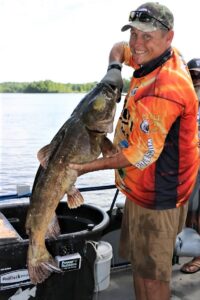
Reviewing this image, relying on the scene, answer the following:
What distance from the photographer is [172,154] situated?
2.88 metres

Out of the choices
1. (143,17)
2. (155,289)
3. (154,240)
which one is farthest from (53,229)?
(143,17)

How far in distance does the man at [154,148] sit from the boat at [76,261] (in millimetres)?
412

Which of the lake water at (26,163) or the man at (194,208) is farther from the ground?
the man at (194,208)

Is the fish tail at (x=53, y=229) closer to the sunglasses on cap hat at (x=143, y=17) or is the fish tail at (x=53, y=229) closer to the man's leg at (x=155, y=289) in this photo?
the man's leg at (x=155, y=289)

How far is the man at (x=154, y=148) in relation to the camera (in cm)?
268

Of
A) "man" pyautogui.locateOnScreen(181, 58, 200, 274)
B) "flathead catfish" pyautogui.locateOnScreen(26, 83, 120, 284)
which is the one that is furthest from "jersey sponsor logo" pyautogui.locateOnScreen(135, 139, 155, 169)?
"man" pyautogui.locateOnScreen(181, 58, 200, 274)

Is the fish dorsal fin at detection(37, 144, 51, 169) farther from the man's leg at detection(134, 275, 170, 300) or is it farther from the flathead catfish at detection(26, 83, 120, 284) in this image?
the man's leg at detection(134, 275, 170, 300)

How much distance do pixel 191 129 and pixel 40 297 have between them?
5.03 feet

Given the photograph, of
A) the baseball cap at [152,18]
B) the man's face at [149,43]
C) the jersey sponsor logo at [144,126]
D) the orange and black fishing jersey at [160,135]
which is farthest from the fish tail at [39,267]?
the baseball cap at [152,18]

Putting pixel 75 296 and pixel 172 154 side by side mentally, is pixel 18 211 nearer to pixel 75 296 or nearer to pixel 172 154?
pixel 75 296

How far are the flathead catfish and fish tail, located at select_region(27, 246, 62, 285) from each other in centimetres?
13

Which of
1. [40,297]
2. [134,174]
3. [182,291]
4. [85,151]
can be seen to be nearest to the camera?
[85,151]

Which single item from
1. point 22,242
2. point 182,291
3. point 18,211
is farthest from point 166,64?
point 182,291

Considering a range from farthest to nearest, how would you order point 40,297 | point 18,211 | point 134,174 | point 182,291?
point 182,291
point 18,211
point 40,297
point 134,174
